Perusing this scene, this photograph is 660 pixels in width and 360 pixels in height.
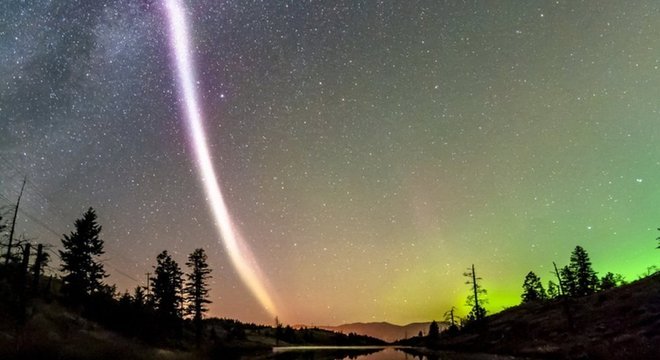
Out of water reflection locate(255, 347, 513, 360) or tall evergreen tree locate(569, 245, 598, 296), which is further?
tall evergreen tree locate(569, 245, 598, 296)

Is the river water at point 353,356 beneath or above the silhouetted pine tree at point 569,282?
beneath

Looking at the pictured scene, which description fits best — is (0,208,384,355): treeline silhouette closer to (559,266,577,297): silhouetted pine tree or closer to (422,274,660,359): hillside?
(422,274,660,359): hillside

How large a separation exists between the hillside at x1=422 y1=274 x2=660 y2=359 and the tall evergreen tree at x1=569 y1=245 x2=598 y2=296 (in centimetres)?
2433

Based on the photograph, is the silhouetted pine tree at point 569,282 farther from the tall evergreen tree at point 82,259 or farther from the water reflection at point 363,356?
the tall evergreen tree at point 82,259

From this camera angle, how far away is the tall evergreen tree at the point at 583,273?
101m

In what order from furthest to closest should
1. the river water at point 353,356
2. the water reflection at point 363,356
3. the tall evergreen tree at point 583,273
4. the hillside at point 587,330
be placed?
the tall evergreen tree at point 583,273
the water reflection at point 363,356
the river water at point 353,356
the hillside at point 587,330

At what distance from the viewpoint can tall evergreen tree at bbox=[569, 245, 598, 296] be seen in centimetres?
10085

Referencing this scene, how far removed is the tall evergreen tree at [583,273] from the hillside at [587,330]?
24.3 m

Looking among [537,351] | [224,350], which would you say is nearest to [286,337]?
[224,350]

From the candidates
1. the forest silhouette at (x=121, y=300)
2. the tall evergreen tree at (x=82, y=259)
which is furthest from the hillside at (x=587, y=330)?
the tall evergreen tree at (x=82, y=259)

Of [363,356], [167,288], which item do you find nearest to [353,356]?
[363,356]

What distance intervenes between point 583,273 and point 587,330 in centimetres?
5824

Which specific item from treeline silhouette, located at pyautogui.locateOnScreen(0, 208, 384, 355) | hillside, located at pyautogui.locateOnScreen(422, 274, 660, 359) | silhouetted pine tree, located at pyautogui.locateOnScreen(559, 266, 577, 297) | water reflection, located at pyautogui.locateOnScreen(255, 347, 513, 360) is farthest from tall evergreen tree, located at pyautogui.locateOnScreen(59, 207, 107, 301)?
silhouetted pine tree, located at pyautogui.locateOnScreen(559, 266, 577, 297)

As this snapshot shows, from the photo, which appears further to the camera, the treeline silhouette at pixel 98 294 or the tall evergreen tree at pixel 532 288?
the tall evergreen tree at pixel 532 288
